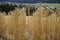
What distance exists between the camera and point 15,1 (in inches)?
87.5

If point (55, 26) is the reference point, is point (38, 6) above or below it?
above

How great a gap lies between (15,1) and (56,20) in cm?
61

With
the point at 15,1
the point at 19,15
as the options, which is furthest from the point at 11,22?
the point at 15,1

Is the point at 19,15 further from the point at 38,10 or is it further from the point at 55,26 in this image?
the point at 55,26

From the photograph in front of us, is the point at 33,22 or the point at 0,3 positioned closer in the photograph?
the point at 33,22

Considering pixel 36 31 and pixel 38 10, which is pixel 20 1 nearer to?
pixel 38 10

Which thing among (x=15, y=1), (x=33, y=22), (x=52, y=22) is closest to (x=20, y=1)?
(x=15, y=1)

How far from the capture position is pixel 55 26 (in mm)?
2100

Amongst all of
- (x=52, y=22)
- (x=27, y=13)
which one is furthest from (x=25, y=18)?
(x=52, y=22)

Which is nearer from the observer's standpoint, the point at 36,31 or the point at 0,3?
the point at 36,31

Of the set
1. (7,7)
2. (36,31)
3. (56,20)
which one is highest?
(7,7)

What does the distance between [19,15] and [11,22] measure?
146mm

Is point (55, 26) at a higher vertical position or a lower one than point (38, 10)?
lower

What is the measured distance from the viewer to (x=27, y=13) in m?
2.15
